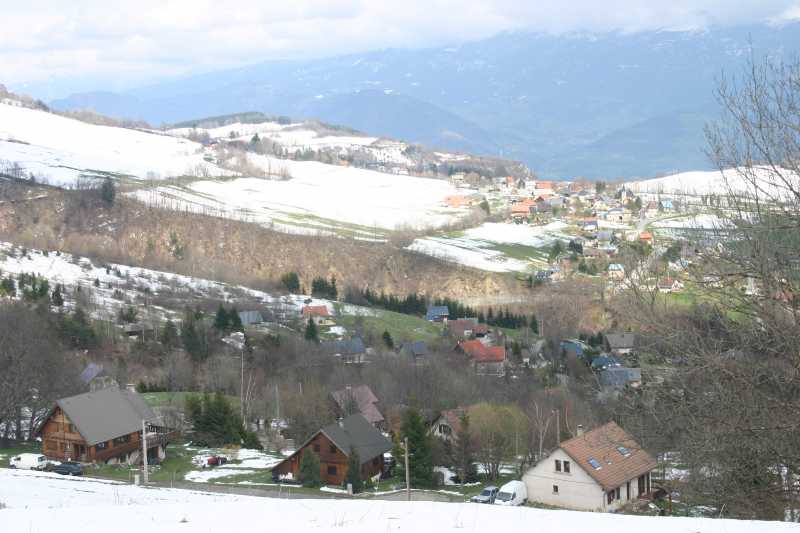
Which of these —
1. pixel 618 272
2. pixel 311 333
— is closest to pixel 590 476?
pixel 618 272

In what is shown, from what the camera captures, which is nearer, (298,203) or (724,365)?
(724,365)

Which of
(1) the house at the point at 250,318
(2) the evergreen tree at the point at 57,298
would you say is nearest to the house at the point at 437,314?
(1) the house at the point at 250,318

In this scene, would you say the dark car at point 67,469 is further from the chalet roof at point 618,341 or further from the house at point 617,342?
the chalet roof at point 618,341

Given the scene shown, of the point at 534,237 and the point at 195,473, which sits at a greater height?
the point at 534,237

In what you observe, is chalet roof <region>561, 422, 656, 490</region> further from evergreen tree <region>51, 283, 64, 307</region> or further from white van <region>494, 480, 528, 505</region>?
evergreen tree <region>51, 283, 64, 307</region>

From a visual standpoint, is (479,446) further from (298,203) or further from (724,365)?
(298,203)

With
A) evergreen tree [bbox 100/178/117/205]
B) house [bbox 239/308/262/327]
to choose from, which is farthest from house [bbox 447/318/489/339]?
evergreen tree [bbox 100/178/117/205]

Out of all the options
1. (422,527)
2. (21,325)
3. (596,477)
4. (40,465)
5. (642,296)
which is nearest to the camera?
(422,527)

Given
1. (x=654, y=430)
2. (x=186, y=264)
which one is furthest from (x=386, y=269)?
(x=654, y=430)
